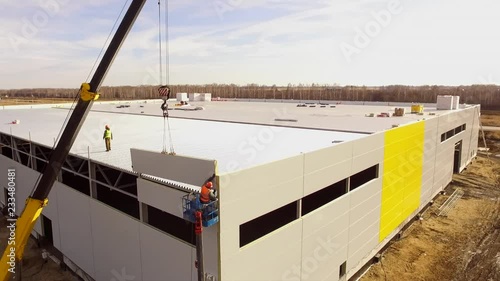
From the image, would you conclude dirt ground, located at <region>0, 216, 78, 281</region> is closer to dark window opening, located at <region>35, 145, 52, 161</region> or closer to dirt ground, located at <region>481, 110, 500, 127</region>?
dark window opening, located at <region>35, 145, 52, 161</region>

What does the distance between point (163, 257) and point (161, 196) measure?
2.35 metres

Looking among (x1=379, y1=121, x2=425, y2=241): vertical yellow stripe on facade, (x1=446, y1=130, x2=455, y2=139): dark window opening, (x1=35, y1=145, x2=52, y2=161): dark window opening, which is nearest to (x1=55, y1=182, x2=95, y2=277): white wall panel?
(x1=35, y1=145, x2=52, y2=161): dark window opening

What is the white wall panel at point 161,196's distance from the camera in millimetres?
11289

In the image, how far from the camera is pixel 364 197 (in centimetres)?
1694

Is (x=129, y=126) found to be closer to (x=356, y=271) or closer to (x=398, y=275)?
(x=356, y=271)

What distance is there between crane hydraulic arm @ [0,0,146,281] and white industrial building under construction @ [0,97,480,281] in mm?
2136

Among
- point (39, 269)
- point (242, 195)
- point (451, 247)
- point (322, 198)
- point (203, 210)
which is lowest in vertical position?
point (39, 269)

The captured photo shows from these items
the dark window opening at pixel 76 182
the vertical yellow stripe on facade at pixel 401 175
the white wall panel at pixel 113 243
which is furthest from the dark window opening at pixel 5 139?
the vertical yellow stripe on facade at pixel 401 175

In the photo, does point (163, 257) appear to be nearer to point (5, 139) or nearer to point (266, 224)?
point (266, 224)

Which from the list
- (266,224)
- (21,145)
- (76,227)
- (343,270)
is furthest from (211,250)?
(21,145)

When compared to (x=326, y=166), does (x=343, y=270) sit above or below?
below

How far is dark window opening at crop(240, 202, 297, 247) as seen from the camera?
17.3m

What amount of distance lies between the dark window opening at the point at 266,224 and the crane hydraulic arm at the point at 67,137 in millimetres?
8950

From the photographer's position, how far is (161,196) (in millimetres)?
11867
